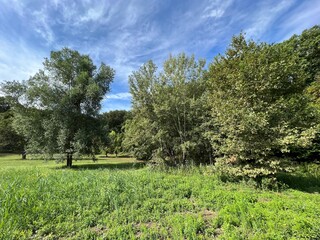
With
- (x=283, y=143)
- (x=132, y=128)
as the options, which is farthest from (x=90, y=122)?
(x=283, y=143)

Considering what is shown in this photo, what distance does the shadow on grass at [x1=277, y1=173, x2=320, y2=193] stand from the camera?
596 centimetres

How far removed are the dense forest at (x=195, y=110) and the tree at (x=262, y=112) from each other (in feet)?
0.11

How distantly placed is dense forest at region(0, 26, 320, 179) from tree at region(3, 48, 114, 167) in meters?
0.07

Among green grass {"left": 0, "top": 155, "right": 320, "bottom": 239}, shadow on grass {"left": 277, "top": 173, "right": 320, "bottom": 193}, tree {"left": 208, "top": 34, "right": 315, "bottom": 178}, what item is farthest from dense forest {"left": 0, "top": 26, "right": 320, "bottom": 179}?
green grass {"left": 0, "top": 155, "right": 320, "bottom": 239}

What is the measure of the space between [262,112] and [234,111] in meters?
0.91

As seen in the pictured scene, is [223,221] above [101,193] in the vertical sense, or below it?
below

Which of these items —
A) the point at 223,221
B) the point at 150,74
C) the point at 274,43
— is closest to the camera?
the point at 223,221

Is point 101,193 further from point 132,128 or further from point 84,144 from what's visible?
point 84,144

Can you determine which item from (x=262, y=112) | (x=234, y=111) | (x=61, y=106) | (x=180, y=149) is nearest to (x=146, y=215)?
(x=234, y=111)

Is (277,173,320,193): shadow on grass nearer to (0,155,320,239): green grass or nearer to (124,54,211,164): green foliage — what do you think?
(0,155,320,239): green grass

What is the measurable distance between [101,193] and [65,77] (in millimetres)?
12693

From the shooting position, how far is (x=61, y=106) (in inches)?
527

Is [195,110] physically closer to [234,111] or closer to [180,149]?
[180,149]

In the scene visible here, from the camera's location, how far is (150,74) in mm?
12203
